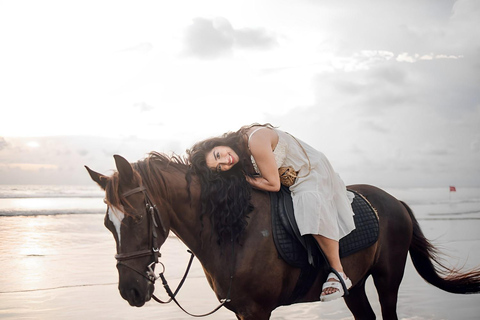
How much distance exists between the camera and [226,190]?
8.86 ft

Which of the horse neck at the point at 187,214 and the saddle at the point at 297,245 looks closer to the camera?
the horse neck at the point at 187,214

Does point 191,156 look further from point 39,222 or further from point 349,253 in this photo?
point 39,222

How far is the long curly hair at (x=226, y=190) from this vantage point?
2670 mm

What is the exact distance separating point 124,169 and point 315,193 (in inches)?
49.5

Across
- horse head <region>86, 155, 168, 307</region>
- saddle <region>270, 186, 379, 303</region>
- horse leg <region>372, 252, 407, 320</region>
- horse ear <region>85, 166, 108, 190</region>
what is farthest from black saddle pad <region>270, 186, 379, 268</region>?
horse ear <region>85, 166, 108, 190</region>

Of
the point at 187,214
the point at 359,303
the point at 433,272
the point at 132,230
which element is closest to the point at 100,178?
the point at 132,230

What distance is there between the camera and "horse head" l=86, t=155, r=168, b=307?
2.38m

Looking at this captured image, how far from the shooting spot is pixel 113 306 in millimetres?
5660

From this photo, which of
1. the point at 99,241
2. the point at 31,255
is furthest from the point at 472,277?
the point at 99,241

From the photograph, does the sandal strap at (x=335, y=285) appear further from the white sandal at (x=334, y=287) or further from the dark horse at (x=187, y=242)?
the dark horse at (x=187, y=242)

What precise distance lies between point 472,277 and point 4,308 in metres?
5.46

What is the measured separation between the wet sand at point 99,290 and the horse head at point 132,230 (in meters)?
3.00

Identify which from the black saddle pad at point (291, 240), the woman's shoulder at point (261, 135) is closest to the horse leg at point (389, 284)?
the black saddle pad at point (291, 240)

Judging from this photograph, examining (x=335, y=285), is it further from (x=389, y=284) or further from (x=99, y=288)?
(x=99, y=288)
